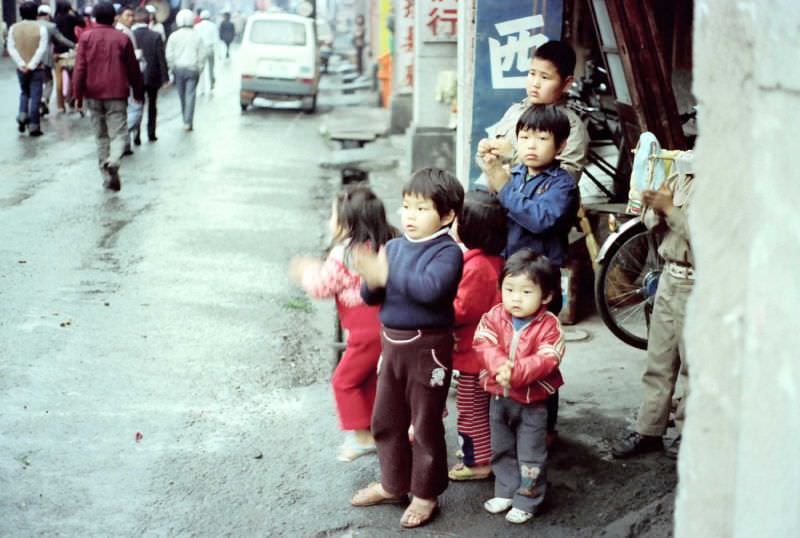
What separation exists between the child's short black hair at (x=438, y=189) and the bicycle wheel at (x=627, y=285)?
2710 mm

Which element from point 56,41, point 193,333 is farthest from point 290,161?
point 193,333

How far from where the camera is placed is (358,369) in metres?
4.77

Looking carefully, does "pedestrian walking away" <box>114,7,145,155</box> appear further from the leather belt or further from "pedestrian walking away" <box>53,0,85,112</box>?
the leather belt

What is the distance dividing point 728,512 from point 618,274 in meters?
4.25

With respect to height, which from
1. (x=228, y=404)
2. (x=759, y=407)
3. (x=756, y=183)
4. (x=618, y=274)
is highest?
(x=756, y=183)

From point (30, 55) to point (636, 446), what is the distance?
1379 centimetres

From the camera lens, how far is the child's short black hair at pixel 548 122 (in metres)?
4.68

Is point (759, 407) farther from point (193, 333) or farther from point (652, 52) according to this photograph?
point (193, 333)

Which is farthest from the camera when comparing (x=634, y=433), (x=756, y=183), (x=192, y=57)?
(x=192, y=57)

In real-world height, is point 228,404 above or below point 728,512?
below

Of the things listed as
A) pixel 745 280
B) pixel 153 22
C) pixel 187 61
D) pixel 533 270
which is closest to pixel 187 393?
pixel 533 270

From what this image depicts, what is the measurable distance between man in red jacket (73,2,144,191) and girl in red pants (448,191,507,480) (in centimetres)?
841

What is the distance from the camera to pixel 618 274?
680 cm

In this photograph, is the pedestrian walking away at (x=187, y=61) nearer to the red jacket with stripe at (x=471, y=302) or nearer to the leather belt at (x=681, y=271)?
the red jacket with stripe at (x=471, y=302)
